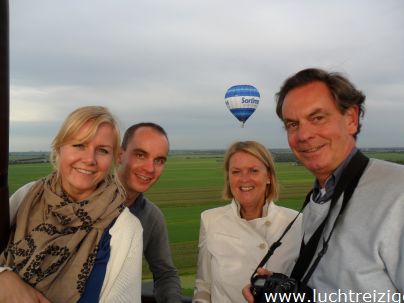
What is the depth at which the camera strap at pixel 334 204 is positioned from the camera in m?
1.84

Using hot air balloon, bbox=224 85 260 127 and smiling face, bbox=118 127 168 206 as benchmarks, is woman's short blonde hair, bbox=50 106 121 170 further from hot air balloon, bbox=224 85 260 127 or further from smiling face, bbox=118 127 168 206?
hot air balloon, bbox=224 85 260 127

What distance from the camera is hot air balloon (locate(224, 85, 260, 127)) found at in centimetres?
1880

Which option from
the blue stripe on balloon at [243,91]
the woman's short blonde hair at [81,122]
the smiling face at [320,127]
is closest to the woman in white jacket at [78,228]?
the woman's short blonde hair at [81,122]

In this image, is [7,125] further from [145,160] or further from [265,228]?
[265,228]

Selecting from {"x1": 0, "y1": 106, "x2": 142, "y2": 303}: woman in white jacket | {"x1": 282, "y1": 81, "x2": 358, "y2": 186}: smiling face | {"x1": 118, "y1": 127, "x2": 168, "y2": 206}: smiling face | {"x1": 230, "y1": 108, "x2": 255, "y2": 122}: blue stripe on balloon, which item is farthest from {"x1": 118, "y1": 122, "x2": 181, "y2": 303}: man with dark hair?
{"x1": 230, "y1": 108, "x2": 255, "y2": 122}: blue stripe on balloon

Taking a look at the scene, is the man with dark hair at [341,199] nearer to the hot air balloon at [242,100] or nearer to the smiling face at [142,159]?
the smiling face at [142,159]

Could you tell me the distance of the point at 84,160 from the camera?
7.46 feet

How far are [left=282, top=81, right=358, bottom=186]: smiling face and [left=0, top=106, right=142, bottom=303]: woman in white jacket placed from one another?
1.21 metres

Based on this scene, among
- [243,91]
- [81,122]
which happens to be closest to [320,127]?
[81,122]

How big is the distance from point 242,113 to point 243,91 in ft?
3.98

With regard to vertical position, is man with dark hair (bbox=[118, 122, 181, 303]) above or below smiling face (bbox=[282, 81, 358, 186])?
below

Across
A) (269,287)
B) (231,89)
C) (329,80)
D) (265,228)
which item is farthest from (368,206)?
(231,89)

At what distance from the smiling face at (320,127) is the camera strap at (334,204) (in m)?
0.18

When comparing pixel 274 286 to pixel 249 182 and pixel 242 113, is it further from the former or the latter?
pixel 242 113
